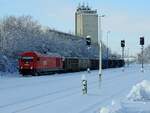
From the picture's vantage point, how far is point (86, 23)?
175875mm

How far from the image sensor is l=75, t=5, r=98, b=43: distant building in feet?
566

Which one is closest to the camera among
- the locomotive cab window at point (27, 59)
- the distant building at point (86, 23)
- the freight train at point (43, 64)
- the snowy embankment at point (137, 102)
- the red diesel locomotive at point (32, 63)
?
the snowy embankment at point (137, 102)

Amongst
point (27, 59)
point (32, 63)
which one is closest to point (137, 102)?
point (32, 63)

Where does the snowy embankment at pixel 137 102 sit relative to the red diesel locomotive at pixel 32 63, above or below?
below

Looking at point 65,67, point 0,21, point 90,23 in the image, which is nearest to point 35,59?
point 65,67

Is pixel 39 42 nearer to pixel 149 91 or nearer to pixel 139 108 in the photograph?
pixel 149 91

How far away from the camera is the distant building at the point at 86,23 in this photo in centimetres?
17254

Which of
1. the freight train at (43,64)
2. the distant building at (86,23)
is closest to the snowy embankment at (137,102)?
the freight train at (43,64)

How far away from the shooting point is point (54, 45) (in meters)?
111

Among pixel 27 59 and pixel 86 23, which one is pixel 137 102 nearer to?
pixel 27 59

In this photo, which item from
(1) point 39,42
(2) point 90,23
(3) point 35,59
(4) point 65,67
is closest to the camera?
(3) point 35,59

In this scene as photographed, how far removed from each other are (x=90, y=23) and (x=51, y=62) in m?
103

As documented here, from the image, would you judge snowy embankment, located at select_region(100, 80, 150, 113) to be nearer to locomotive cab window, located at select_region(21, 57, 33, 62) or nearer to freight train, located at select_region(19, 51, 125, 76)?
freight train, located at select_region(19, 51, 125, 76)

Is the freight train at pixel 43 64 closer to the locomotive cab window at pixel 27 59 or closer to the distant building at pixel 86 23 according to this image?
the locomotive cab window at pixel 27 59
